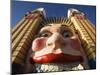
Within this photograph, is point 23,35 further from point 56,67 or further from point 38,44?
point 56,67

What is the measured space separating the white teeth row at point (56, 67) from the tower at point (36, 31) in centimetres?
16

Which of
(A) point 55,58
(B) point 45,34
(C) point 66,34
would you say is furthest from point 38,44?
(C) point 66,34

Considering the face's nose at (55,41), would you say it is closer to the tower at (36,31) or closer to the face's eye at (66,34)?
the face's eye at (66,34)

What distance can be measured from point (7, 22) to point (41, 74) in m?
0.68

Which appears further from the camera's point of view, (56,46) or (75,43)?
(75,43)

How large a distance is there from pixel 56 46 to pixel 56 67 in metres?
0.24

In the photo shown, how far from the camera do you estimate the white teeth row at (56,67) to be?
2.48 metres

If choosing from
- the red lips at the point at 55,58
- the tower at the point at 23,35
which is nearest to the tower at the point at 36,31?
the tower at the point at 23,35

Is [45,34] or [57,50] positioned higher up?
[45,34]

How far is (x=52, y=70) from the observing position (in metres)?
2.53

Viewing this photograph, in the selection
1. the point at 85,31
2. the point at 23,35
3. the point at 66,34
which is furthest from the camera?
the point at 85,31

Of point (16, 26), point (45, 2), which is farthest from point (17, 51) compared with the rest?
point (45, 2)

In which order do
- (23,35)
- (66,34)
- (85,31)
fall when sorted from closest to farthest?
(23,35)
(66,34)
(85,31)

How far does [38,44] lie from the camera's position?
2.51 m
